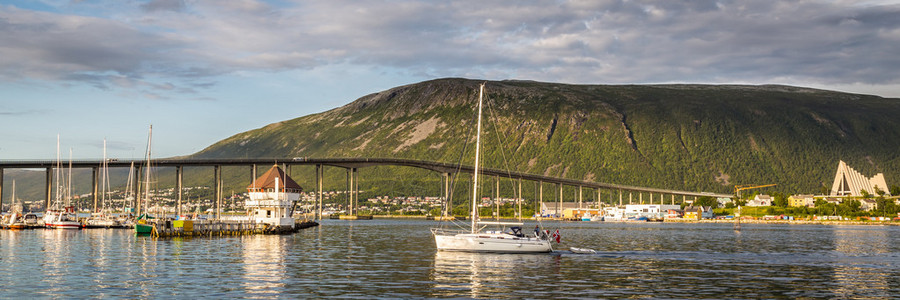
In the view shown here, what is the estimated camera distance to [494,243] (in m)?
68.2

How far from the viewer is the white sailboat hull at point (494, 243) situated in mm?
68125

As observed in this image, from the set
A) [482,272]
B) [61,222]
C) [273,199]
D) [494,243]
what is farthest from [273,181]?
[482,272]

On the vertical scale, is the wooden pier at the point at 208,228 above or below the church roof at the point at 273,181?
below

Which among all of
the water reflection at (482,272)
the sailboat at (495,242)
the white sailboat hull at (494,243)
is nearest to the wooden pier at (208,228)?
the water reflection at (482,272)

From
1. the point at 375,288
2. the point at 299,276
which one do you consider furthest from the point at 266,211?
the point at 375,288

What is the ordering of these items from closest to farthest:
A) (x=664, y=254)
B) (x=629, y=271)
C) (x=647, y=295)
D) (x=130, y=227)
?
(x=647, y=295) → (x=629, y=271) → (x=664, y=254) → (x=130, y=227)

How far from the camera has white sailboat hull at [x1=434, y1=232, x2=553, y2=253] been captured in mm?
68125

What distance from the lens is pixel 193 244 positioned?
83.6 meters

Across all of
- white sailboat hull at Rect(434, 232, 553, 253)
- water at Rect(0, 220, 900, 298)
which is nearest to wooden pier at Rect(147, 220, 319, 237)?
water at Rect(0, 220, 900, 298)

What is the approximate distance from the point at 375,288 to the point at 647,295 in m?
14.1

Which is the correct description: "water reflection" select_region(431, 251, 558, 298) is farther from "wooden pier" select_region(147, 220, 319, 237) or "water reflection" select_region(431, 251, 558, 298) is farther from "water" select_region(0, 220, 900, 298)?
"wooden pier" select_region(147, 220, 319, 237)

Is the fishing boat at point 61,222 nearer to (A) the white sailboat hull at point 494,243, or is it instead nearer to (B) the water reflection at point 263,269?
(B) the water reflection at point 263,269

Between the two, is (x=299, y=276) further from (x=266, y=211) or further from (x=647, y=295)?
(x=266, y=211)

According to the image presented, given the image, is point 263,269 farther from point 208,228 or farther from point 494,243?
point 208,228
